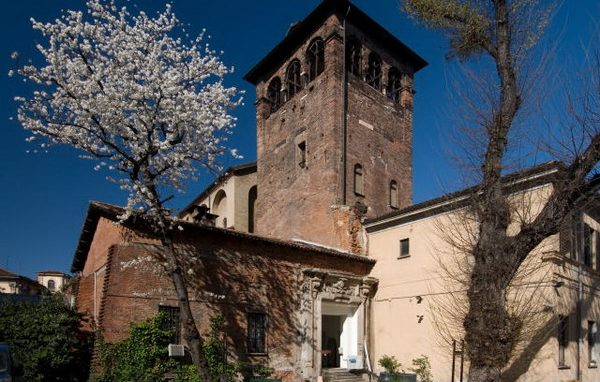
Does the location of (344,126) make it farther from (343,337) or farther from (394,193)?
(343,337)

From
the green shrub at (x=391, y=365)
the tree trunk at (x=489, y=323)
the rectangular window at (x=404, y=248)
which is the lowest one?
the green shrub at (x=391, y=365)

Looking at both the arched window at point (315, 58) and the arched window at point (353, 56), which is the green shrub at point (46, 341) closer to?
the arched window at point (315, 58)

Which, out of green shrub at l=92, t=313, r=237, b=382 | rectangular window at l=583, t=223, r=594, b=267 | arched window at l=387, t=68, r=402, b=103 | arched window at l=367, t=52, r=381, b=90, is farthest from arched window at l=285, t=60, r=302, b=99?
green shrub at l=92, t=313, r=237, b=382

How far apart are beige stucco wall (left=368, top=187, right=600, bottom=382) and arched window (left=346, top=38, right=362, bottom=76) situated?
8703 mm

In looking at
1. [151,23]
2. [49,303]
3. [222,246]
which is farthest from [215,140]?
[49,303]

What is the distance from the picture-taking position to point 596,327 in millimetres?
17391

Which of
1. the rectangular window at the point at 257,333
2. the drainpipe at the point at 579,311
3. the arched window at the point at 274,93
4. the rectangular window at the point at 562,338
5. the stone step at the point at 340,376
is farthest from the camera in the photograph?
the arched window at the point at 274,93

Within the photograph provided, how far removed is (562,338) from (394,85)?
15.9 metres

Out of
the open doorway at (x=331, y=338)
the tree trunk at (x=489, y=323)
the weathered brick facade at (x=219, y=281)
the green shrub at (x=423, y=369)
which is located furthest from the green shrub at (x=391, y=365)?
the tree trunk at (x=489, y=323)

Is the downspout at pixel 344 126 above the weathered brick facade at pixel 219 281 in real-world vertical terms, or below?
above

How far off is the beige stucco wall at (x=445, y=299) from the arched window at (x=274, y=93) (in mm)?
10314

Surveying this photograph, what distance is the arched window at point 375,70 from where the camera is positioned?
1019 inches

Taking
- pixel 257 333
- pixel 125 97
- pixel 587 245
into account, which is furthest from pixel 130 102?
pixel 587 245

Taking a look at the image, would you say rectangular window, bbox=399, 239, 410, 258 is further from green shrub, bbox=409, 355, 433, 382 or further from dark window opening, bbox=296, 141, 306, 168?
dark window opening, bbox=296, 141, 306, 168
